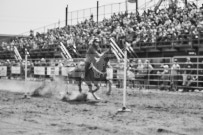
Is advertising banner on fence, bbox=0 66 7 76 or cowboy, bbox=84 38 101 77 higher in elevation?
cowboy, bbox=84 38 101 77

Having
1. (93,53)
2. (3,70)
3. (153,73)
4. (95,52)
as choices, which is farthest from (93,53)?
(3,70)

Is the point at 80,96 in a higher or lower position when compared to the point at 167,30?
lower

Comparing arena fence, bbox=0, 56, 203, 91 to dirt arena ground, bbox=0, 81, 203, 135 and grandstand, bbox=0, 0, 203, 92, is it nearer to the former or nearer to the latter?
grandstand, bbox=0, 0, 203, 92

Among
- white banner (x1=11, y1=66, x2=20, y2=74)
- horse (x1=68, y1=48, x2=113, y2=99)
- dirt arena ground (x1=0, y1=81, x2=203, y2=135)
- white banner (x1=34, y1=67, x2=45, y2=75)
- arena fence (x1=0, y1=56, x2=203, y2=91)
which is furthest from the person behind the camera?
white banner (x1=11, y1=66, x2=20, y2=74)

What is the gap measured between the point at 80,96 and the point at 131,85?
6663 mm

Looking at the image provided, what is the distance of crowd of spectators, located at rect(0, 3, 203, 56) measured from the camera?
20.1 metres

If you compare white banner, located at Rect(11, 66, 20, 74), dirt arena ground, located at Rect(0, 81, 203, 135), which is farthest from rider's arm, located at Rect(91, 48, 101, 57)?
white banner, located at Rect(11, 66, 20, 74)

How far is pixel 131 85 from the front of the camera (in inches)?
799

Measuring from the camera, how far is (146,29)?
22.5 metres

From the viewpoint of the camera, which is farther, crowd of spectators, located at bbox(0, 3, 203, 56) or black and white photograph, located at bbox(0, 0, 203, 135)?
crowd of spectators, located at bbox(0, 3, 203, 56)

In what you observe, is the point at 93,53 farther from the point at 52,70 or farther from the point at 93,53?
the point at 52,70

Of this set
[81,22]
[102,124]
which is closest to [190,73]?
[102,124]

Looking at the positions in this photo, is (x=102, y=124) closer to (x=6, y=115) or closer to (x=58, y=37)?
(x=6, y=115)

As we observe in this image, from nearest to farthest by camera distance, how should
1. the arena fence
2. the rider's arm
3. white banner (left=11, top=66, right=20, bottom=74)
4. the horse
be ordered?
the rider's arm → the horse → the arena fence → white banner (left=11, top=66, right=20, bottom=74)
